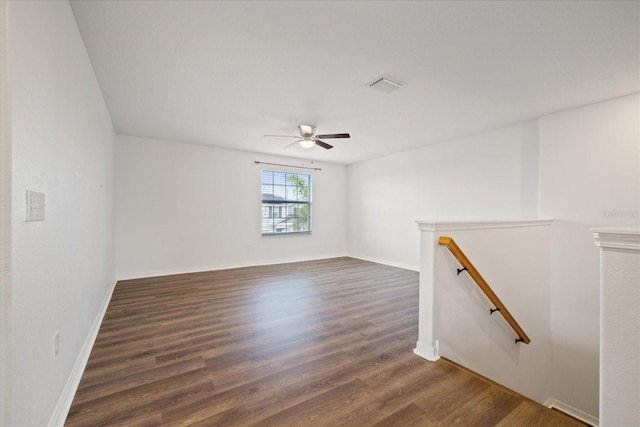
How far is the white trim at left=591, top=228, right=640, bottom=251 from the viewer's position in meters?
1.23

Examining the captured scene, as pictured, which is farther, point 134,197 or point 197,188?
point 197,188

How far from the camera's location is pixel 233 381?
1.94m

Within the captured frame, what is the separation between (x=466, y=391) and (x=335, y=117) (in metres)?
3.38

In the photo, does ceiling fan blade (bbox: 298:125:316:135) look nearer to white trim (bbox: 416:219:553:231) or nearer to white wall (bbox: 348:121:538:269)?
white trim (bbox: 416:219:553:231)

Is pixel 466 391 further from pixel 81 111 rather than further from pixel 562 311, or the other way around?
pixel 81 111

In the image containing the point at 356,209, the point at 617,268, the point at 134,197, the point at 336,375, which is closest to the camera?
the point at 617,268

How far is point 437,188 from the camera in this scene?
5324 mm

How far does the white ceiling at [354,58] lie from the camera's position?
189 cm

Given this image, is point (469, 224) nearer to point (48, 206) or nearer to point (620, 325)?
point (620, 325)

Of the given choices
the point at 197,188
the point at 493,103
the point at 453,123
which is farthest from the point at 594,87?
the point at 197,188

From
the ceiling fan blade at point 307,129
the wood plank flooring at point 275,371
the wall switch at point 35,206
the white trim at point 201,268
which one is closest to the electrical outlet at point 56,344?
the wood plank flooring at point 275,371

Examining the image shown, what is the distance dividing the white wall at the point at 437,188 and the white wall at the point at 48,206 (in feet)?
17.3

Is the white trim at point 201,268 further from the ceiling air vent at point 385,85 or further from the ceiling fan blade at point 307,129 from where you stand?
the ceiling air vent at point 385,85

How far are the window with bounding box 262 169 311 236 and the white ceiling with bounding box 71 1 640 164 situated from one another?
8.12 feet
